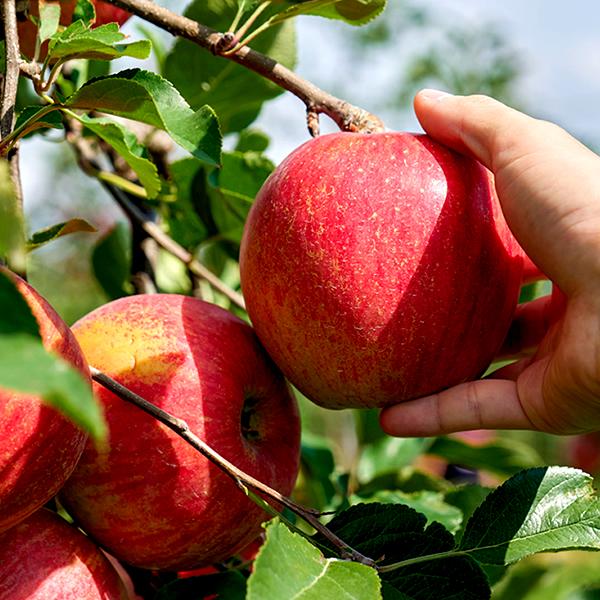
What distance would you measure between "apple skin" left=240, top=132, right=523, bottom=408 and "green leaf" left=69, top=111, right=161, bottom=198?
113 mm

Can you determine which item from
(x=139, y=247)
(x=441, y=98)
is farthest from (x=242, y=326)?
(x=139, y=247)

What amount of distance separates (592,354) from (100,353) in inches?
18.4

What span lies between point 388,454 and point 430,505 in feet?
1.23

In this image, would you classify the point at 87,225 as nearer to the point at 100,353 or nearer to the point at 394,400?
the point at 100,353

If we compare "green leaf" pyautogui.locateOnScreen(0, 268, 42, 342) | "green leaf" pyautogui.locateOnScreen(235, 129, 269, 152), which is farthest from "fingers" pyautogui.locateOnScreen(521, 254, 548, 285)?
"green leaf" pyautogui.locateOnScreen(0, 268, 42, 342)

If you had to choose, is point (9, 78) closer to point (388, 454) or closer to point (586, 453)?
point (388, 454)

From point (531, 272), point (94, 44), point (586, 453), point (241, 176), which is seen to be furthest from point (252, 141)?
point (586, 453)

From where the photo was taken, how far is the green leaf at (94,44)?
729 millimetres

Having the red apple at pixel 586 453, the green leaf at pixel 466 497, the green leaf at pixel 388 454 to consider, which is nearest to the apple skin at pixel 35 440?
the green leaf at pixel 466 497

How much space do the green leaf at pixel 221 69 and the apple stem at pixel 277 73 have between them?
0.24 metres

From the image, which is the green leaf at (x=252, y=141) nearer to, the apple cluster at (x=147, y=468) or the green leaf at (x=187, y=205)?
the green leaf at (x=187, y=205)

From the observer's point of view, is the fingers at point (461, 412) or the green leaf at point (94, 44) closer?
the green leaf at point (94, 44)

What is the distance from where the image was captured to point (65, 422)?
0.69m

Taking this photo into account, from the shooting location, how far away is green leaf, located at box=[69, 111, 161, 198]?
0.75m
